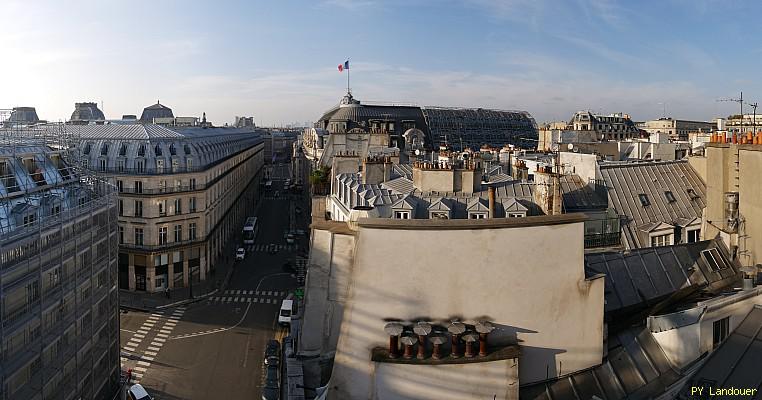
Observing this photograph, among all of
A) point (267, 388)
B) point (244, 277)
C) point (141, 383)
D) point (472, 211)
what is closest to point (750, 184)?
point (472, 211)

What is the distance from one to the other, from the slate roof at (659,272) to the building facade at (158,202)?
4575 cm

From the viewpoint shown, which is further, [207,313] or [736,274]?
[207,313]

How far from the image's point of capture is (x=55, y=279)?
24.5m

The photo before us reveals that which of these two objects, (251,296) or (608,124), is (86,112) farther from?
(608,124)

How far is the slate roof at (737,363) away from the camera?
12.7 metres

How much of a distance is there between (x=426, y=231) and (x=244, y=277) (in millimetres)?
50058

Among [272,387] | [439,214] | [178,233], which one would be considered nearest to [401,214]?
[439,214]

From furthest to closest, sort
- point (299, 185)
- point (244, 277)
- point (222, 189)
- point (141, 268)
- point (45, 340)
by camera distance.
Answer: point (299, 185)
point (222, 189)
point (244, 277)
point (141, 268)
point (45, 340)

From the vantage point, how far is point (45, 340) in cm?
2322

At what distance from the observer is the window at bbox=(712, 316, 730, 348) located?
568 inches

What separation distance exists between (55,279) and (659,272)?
22826mm

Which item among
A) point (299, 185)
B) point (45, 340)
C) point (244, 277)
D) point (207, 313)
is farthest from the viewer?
point (299, 185)

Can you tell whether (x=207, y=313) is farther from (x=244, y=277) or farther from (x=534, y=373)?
(x=534, y=373)

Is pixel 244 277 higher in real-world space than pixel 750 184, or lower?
lower
